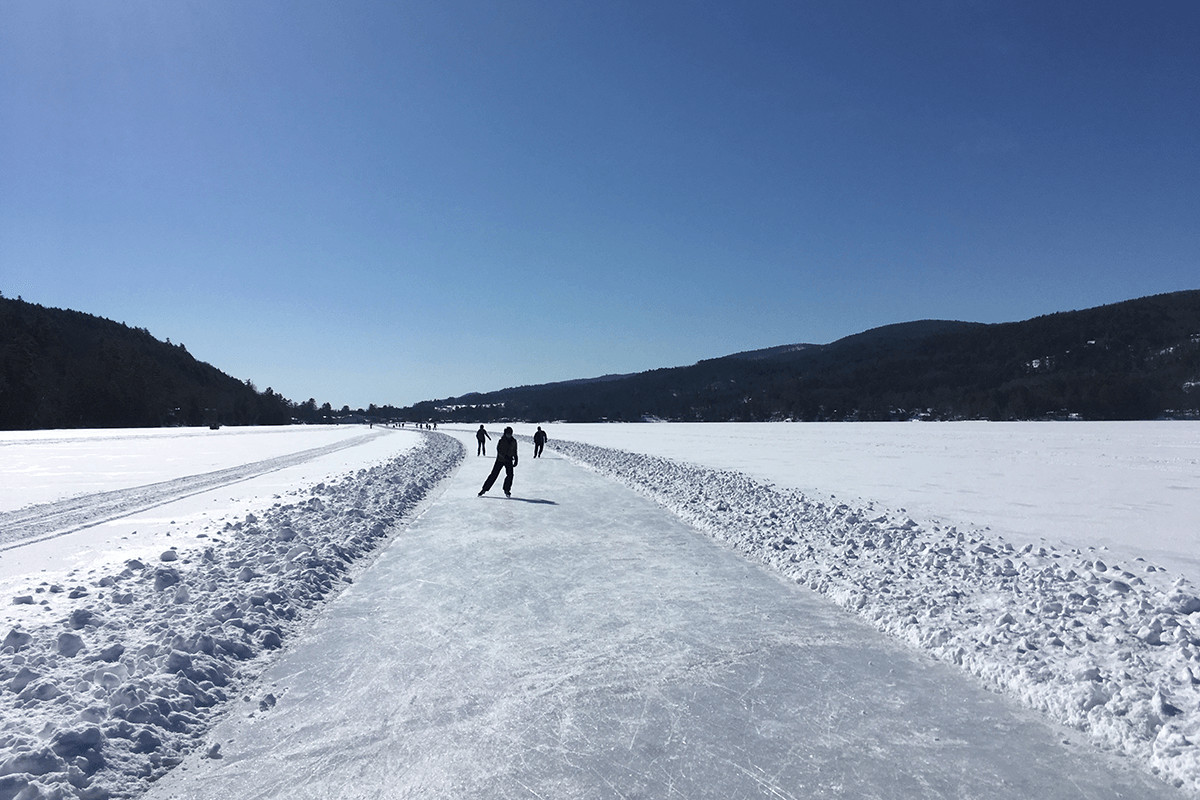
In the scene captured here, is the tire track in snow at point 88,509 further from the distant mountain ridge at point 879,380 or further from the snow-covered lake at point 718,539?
the distant mountain ridge at point 879,380

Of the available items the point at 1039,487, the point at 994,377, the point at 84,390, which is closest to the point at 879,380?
the point at 994,377

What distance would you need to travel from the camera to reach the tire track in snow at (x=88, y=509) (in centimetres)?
1000

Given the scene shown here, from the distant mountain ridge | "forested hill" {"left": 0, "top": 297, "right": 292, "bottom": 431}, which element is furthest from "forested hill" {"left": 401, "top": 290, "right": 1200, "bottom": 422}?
"forested hill" {"left": 0, "top": 297, "right": 292, "bottom": 431}

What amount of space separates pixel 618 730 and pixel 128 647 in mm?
3873

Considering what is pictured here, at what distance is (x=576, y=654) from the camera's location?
4.95m

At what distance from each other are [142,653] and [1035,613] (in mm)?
7280

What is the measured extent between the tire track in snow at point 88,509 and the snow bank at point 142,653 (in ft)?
11.5

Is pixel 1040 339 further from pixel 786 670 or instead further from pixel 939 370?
pixel 786 670

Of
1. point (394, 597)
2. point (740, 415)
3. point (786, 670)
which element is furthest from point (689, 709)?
point (740, 415)

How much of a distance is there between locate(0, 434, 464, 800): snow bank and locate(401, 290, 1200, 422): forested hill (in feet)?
298

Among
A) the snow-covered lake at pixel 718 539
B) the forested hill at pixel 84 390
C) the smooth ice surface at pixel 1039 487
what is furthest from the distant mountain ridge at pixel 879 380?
the snow-covered lake at pixel 718 539

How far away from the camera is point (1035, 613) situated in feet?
18.4

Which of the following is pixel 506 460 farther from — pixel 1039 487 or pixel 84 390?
pixel 84 390

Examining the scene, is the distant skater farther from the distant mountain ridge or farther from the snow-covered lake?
the distant mountain ridge
